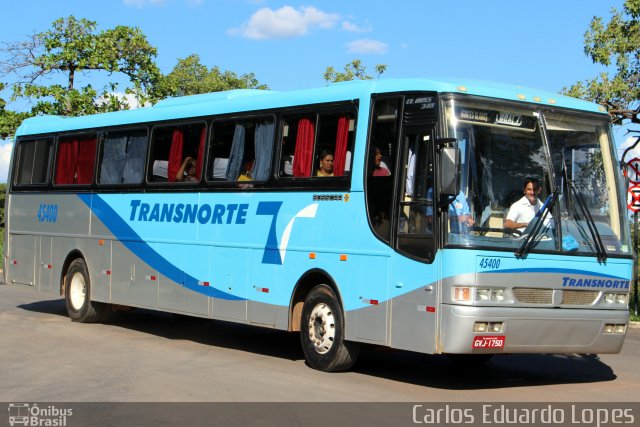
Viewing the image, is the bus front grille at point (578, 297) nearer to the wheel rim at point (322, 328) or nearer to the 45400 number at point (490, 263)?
the 45400 number at point (490, 263)

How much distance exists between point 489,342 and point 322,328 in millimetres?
2583

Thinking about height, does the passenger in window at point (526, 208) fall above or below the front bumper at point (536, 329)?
above

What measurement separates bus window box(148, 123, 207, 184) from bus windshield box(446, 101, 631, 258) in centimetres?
538

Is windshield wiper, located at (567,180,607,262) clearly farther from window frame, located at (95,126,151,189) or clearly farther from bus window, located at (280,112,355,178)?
window frame, located at (95,126,151,189)

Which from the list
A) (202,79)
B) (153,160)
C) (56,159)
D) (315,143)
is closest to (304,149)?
(315,143)

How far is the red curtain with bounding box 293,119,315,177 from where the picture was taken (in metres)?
12.5

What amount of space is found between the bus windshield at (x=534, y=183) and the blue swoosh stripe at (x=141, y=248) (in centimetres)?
448

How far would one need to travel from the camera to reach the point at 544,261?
10578 mm

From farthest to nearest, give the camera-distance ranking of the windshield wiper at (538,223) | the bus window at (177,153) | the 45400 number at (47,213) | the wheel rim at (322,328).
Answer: the 45400 number at (47,213)
the bus window at (177,153)
the wheel rim at (322,328)
the windshield wiper at (538,223)

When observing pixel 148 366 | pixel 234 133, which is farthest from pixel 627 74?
pixel 148 366

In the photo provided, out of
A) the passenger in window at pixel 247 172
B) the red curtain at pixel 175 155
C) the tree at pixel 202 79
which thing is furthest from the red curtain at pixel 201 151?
the tree at pixel 202 79

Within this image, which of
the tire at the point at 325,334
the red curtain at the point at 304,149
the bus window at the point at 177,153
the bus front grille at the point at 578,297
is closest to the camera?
the bus front grille at the point at 578,297

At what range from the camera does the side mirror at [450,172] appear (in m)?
10.1
